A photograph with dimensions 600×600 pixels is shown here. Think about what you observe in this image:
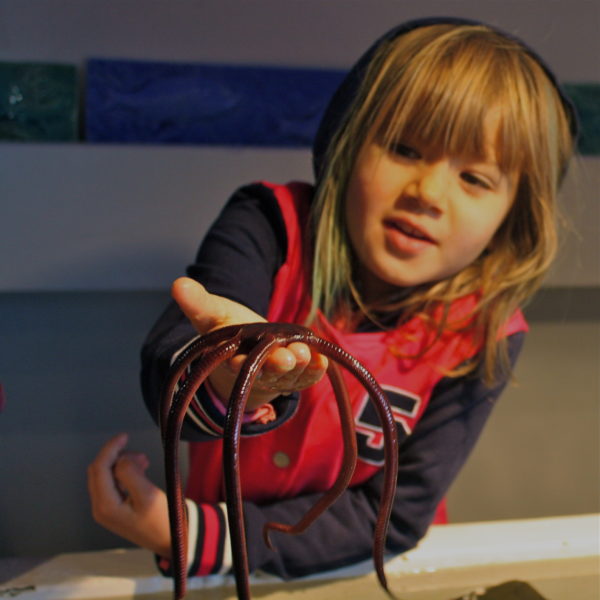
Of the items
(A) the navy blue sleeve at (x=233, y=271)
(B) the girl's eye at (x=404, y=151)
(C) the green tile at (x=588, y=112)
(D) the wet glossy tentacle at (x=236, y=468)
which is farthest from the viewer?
(C) the green tile at (x=588, y=112)

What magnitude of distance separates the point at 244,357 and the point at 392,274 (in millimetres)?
321

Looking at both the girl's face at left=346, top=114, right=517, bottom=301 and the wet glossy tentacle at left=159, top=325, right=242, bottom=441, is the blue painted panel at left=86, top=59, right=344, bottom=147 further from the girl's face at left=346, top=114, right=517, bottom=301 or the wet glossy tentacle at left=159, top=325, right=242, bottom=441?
the wet glossy tentacle at left=159, top=325, right=242, bottom=441

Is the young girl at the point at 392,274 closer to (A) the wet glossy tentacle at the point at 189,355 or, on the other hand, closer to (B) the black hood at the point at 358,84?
(B) the black hood at the point at 358,84

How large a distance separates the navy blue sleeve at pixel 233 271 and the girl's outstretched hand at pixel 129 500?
0.22 ft

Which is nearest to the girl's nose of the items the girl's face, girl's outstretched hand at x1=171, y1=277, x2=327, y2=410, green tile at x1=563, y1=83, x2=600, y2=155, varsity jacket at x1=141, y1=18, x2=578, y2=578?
the girl's face

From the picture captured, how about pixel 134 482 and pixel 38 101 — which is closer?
pixel 134 482

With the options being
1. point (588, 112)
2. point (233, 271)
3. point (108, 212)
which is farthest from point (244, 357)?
point (588, 112)

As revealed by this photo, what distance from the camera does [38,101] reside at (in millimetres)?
798

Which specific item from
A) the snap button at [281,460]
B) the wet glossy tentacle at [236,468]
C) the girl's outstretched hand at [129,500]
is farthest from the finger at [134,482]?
the wet glossy tentacle at [236,468]

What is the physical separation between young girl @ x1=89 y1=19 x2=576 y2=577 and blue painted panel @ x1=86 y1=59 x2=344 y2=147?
0.18 m

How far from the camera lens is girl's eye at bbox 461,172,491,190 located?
0.61 metres

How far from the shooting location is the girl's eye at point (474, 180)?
24.0 inches

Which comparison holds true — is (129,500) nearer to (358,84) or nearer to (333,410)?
(333,410)

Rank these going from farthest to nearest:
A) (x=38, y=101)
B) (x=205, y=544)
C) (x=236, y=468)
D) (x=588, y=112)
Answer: (x=588, y=112) → (x=38, y=101) → (x=205, y=544) → (x=236, y=468)
